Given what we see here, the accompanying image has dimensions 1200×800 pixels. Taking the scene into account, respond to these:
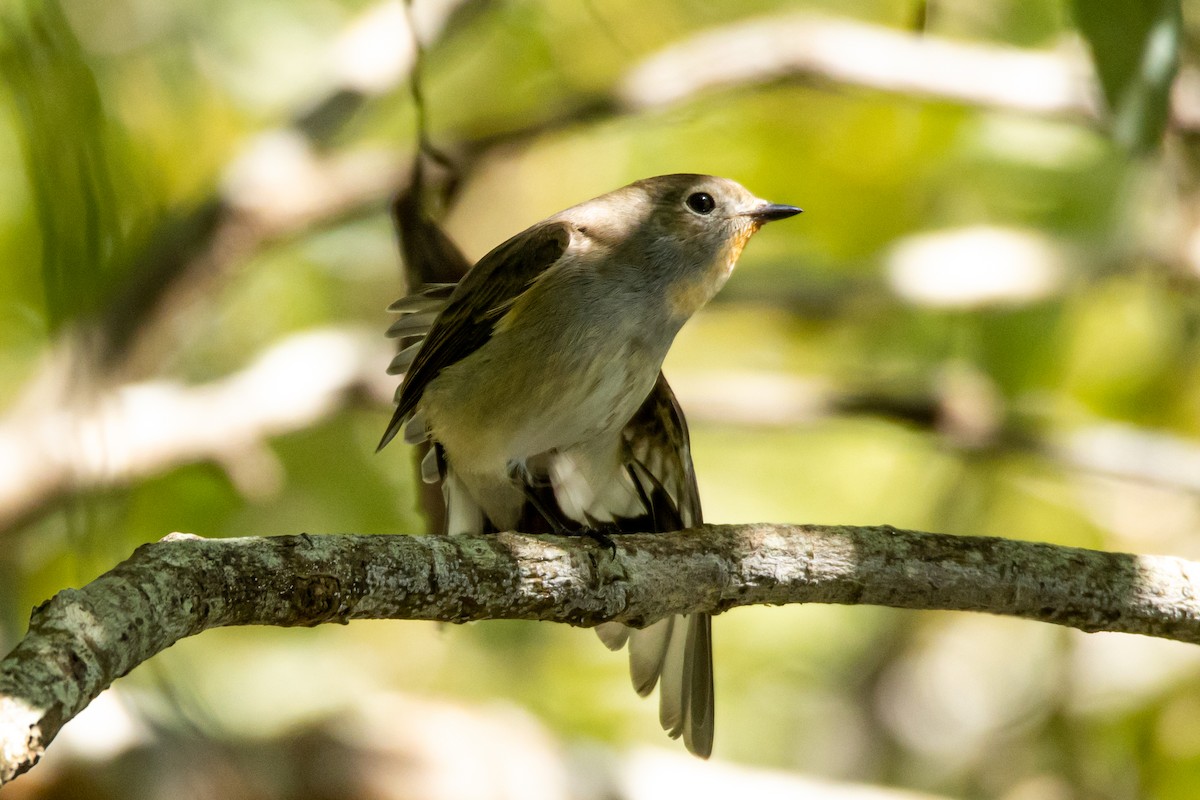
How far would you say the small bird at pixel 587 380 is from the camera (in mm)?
3738

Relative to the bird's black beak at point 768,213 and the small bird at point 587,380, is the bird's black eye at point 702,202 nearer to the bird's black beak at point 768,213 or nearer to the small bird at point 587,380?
the small bird at point 587,380

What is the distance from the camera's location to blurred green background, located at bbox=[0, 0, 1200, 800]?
5.43m

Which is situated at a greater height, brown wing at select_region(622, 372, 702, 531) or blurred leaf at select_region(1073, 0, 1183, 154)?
blurred leaf at select_region(1073, 0, 1183, 154)

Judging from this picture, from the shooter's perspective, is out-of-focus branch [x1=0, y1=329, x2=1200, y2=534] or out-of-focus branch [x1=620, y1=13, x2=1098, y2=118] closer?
out-of-focus branch [x1=0, y1=329, x2=1200, y2=534]

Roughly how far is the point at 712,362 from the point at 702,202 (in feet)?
14.0

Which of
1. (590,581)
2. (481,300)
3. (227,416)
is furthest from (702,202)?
(227,416)

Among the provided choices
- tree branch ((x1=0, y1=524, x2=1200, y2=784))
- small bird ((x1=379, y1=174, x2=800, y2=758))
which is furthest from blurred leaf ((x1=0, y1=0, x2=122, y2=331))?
small bird ((x1=379, y1=174, x2=800, y2=758))

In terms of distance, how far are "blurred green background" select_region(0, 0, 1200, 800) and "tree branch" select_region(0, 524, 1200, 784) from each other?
5.96 feet

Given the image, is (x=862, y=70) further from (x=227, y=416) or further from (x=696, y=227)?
(x=227, y=416)

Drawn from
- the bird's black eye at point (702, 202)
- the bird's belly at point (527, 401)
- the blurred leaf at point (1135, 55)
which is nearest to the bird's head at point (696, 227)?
the bird's black eye at point (702, 202)

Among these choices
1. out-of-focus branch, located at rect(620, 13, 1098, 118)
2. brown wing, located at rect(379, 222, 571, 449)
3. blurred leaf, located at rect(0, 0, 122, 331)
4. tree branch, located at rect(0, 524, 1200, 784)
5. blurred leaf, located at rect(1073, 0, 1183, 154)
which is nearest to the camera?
blurred leaf, located at rect(0, 0, 122, 331)

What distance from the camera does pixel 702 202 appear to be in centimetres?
423

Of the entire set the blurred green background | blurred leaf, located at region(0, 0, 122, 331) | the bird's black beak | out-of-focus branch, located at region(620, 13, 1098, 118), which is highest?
blurred leaf, located at region(0, 0, 122, 331)

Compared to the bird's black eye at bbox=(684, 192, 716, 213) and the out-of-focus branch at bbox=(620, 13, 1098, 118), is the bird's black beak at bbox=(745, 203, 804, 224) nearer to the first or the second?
the bird's black eye at bbox=(684, 192, 716, 213)
